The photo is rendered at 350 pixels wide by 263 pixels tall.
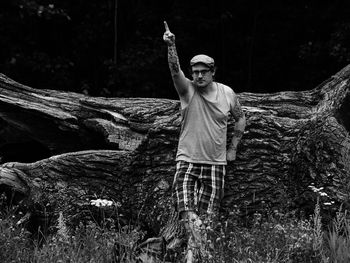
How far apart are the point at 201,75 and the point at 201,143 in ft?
2.02

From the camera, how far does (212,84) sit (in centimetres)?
669

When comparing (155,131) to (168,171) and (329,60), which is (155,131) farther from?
(329,60)

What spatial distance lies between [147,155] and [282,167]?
4.69 feet

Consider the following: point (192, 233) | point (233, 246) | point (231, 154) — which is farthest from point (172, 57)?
point (233, 246)

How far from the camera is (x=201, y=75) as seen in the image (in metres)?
6.50

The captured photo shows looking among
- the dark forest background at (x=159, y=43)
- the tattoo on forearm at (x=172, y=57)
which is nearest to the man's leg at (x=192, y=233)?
the tattoo on forearm at (x=172, y=57)

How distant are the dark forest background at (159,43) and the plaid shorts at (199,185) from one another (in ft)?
29.0

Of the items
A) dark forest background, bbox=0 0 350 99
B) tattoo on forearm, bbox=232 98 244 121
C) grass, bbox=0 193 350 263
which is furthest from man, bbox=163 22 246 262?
dark forest background, bbox=0 0 350 99

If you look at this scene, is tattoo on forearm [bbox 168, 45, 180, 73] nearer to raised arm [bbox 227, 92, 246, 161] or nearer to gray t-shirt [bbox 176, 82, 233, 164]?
gray t-shirt [bbox 176, 82, 233, 164]

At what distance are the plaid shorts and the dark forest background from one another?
884cm

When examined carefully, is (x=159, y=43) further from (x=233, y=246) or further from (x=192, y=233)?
(x=233, y=246)

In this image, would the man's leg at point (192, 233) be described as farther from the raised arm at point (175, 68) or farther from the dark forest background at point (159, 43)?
the dark forest background at point (159, 43)

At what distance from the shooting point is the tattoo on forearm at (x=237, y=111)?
6811 millimetres

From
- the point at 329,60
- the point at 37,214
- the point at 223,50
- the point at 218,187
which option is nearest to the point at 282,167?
the point at 218,187
